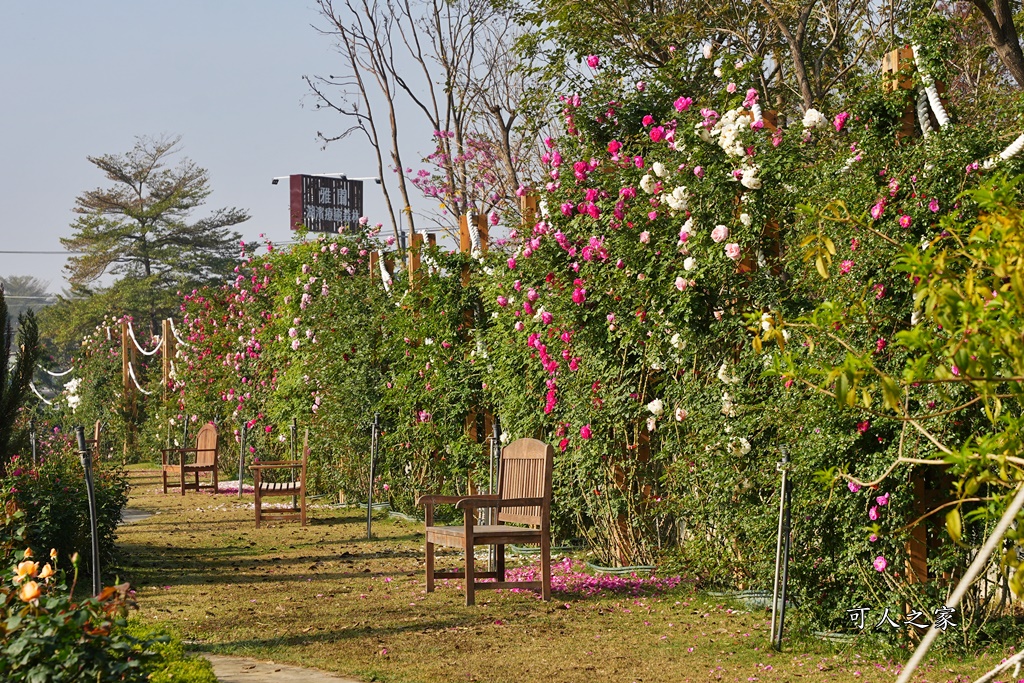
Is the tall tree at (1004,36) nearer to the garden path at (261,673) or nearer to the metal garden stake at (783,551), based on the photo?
the metal garden stake at (783,551)

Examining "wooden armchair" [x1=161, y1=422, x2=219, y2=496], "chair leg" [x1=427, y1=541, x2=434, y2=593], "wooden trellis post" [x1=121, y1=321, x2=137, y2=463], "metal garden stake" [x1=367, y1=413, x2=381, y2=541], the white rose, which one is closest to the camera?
the white rose

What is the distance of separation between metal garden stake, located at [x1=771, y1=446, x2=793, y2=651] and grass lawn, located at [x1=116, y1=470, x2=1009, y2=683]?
10cm

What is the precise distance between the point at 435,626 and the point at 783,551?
1814mm

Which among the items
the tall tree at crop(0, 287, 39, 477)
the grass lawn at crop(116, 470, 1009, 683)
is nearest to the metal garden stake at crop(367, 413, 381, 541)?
the grass lawn at crop(116, 470, 1009, 683)

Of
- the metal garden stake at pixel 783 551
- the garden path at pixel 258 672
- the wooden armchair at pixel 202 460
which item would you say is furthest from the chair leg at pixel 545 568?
the wooden armchair at pixel 202 460

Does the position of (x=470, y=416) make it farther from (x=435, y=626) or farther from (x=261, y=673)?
(x=261, y=673)

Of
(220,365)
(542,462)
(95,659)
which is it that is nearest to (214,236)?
(220,365)

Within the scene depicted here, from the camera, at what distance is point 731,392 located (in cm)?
549

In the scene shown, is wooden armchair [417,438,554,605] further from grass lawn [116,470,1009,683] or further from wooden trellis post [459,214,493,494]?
wooden trellis post [459,214,493,494]

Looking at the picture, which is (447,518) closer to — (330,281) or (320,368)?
(320,368)

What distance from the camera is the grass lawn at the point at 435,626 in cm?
463

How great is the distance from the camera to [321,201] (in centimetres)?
3719

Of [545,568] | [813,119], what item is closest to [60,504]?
[545,568]

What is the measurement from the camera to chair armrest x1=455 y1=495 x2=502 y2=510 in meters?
6.01
